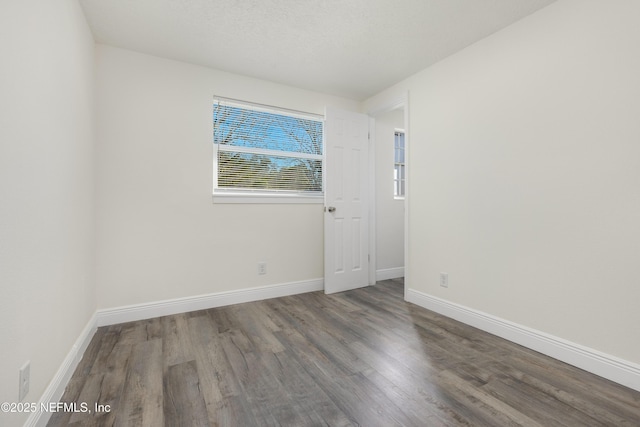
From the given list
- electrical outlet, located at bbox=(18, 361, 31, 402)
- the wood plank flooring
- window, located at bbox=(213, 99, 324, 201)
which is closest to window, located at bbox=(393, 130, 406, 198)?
window, located at bbox=(213, 99, 324, 201)

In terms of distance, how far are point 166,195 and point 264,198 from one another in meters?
0.97

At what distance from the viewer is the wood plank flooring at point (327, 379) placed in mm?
1358

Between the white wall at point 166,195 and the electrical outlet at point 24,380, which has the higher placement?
the white wall at point 166,195

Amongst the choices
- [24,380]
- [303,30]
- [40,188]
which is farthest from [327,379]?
[303,30]

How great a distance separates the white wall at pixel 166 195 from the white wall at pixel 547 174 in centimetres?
191

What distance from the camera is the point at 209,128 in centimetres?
286

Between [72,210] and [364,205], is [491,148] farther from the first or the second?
[72,210]

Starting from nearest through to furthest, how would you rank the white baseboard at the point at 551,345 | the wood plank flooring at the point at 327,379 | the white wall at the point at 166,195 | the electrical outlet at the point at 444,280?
1. the wood plank flooring at the point at 327,379
2. the white baseboard at the point at 551,345
3. the white wall at the point at 166,195
4. the electrical outlet at the point at 444,280

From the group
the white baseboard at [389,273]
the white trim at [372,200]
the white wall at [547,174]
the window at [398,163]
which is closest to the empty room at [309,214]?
the white wall at [547,174]

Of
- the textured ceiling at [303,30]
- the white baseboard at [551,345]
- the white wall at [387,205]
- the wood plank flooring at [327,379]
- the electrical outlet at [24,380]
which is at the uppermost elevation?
the textured ceiling at [303,30]

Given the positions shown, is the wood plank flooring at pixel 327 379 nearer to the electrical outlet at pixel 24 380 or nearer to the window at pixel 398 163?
Result: the electrical outlet at pixel 24 380

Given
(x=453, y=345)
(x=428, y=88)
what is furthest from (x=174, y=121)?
(x=453, y=345)

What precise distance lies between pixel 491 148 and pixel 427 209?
828mm

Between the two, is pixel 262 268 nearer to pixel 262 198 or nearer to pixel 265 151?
pixel 262 198
